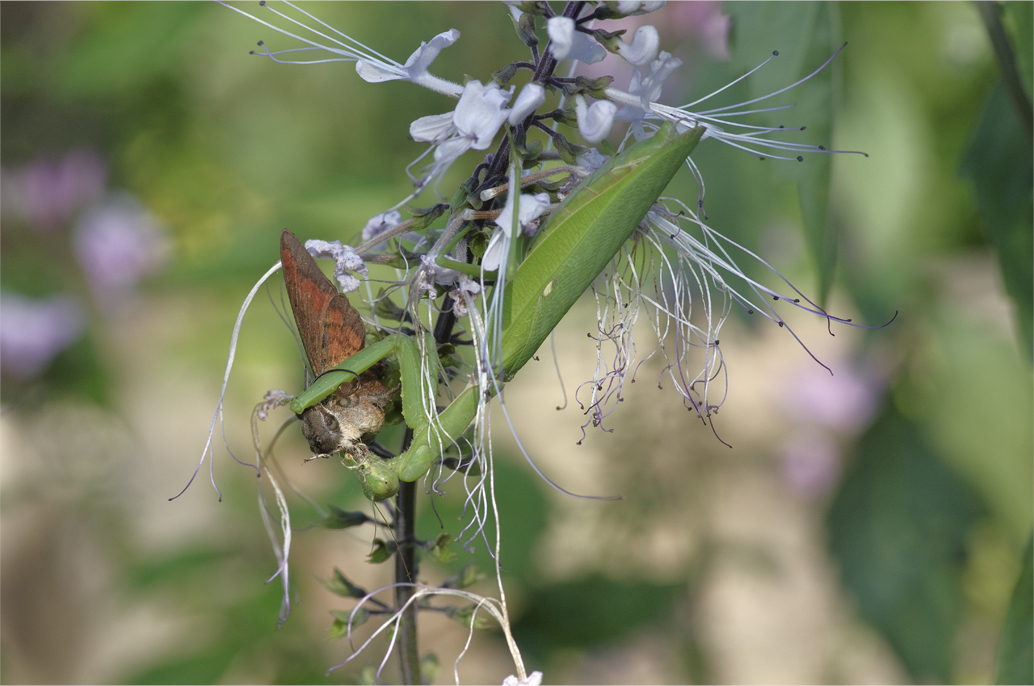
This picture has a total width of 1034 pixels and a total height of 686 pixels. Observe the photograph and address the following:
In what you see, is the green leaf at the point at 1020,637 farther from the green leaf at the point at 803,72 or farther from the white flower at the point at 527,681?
the white flower at the point at 527,681

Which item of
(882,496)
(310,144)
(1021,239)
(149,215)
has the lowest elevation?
(882,496)

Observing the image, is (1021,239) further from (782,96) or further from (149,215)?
(149,215)

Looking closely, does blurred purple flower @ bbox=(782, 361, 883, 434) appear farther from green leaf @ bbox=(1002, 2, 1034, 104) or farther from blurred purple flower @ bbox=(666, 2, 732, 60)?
green leaf @ bbox=(1002, 2, 1034, 104)

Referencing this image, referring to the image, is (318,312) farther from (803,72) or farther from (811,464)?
(811,464)

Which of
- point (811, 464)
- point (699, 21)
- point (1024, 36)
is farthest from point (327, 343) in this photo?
point (811, 464)

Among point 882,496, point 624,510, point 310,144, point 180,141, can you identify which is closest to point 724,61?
point 624,510

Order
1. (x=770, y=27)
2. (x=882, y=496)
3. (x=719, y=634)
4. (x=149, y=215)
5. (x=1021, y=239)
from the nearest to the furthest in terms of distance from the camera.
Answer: (x=770, y=27)
(x=1021, y=239)
(x=882, y=496)
(x=719, y=634)
(x=149, y=215)
